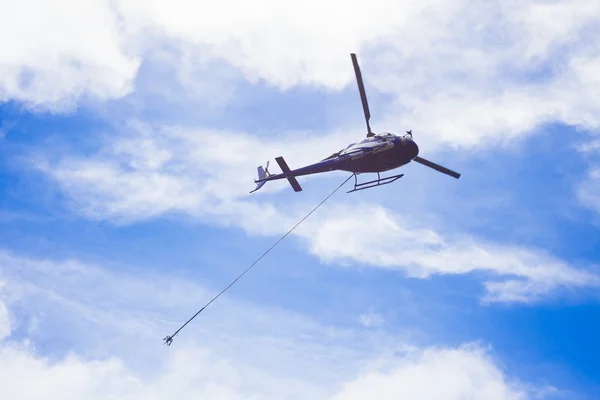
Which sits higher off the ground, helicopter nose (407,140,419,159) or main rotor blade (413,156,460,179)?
main rotor blade (413,156,460,179)

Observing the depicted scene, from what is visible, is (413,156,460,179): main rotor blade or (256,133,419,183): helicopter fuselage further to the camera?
(413,156,460,179): main rotor blade

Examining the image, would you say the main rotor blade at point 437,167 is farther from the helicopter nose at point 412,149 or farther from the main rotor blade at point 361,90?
the main rotor blade at point 361,90

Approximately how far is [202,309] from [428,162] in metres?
17.8

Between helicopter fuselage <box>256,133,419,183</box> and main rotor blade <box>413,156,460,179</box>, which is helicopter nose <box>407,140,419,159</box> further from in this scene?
main rotor blade <box>413,156,460,179</box>

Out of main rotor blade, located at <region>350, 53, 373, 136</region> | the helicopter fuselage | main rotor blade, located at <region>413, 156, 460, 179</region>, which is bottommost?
the helicopter fuselage

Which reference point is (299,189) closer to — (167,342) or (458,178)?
(458,178)

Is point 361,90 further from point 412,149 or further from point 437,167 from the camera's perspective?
point 437,167

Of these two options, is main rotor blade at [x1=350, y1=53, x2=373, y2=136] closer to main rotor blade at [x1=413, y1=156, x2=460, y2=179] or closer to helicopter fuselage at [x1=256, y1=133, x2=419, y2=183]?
helicopter fuselage at [x1=256, y1=133, x2=419, y2=183]

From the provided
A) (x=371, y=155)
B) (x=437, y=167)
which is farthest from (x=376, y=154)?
(x=437, y=167)

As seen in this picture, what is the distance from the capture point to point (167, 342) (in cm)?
2386

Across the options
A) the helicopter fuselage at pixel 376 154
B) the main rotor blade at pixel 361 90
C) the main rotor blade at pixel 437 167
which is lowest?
the helicopter fuselage at pixel 376 154

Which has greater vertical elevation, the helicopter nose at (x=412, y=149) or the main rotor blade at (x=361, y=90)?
the main rotor blade at (x=361, y=90)

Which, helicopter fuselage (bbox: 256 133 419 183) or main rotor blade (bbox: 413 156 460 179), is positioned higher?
main rotor blade (bbox: 413 156 460 179)

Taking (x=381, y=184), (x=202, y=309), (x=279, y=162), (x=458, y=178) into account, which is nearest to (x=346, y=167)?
(x=381, y=184)
